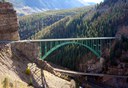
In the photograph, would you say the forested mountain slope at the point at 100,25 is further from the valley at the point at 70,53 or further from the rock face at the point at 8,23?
the rock face at the point at 8,23

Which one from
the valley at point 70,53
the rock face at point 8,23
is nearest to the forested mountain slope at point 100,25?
the valley at point 70,53

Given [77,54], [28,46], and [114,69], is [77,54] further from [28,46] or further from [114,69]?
[28,46]

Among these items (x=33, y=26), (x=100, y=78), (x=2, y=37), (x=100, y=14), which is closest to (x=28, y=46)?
(x=2, y=37)

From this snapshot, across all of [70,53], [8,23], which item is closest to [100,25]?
[70,53]

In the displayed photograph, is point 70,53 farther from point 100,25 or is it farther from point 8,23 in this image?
point 8,23

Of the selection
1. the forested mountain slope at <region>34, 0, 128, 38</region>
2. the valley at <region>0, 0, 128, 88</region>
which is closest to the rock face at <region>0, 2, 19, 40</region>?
the valley at <region>0, 0, 128, 88</region>
